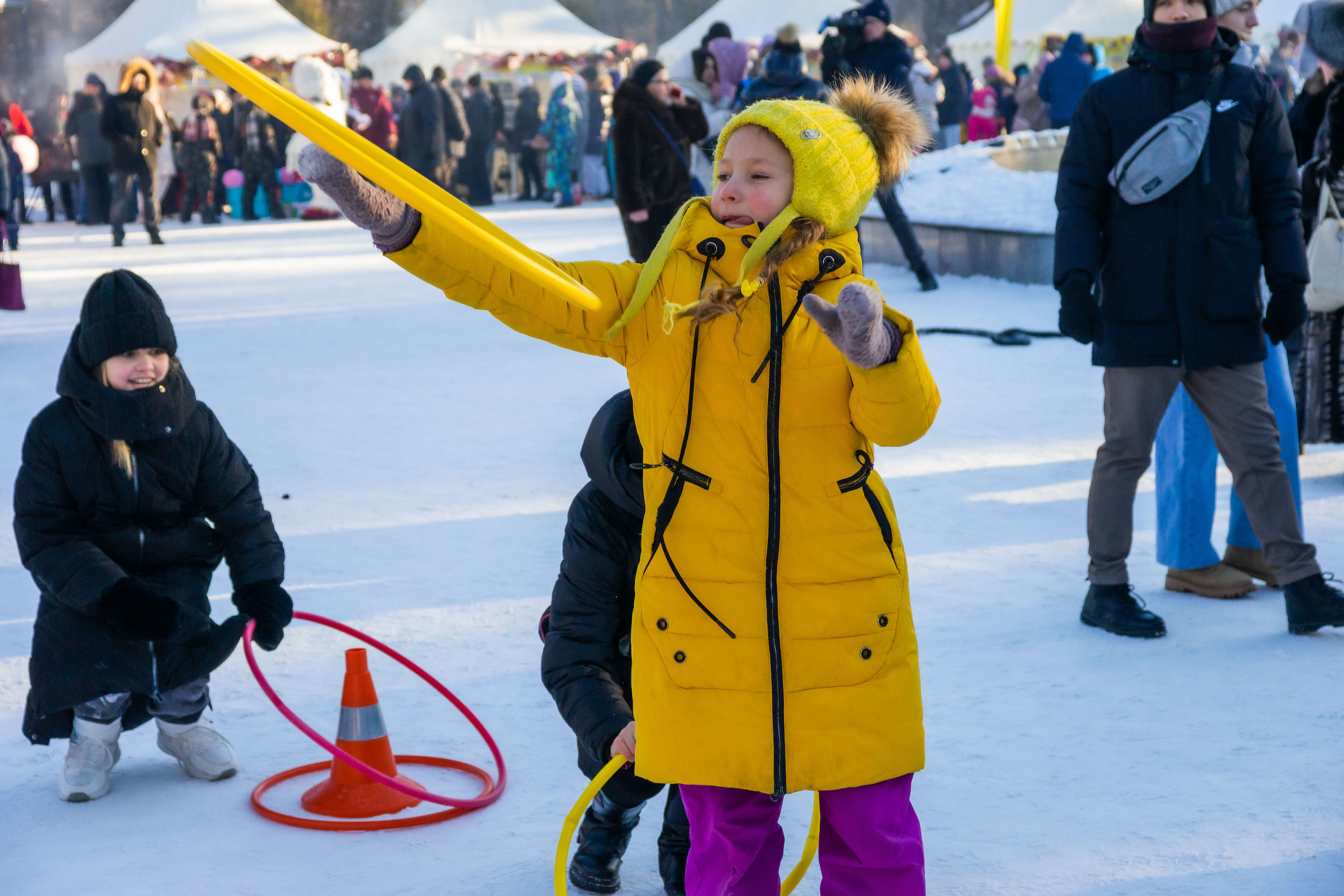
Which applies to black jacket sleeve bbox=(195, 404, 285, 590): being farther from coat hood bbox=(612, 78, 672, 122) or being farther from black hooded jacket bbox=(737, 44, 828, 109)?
coat hood bbox=(612, 78, 672, 122)

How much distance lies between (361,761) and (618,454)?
1066mm

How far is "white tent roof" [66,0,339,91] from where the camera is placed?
83.5 feet

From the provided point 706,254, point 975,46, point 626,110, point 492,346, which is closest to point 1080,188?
point 706,254

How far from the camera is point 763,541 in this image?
83.1 inches

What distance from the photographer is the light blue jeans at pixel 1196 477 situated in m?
4.38

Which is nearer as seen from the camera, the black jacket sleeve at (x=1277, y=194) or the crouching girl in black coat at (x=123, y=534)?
the crouching girl in black coat at (x=123, y=534)

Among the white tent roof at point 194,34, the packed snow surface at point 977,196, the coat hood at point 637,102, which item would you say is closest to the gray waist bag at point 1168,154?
the coat hood at point 637,102

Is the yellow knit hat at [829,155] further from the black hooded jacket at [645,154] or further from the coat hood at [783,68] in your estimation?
the coat hood at [783,68]

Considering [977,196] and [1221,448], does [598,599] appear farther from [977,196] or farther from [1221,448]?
[977,196]

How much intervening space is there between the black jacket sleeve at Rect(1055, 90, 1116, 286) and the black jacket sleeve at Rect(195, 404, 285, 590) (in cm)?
212

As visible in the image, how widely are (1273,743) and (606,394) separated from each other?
4800mm

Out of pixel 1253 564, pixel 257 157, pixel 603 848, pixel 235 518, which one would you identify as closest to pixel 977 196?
pixel 1253 564

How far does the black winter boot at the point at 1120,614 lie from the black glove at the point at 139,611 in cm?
243

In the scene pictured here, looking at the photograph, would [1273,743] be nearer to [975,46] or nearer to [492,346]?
[492,346]
